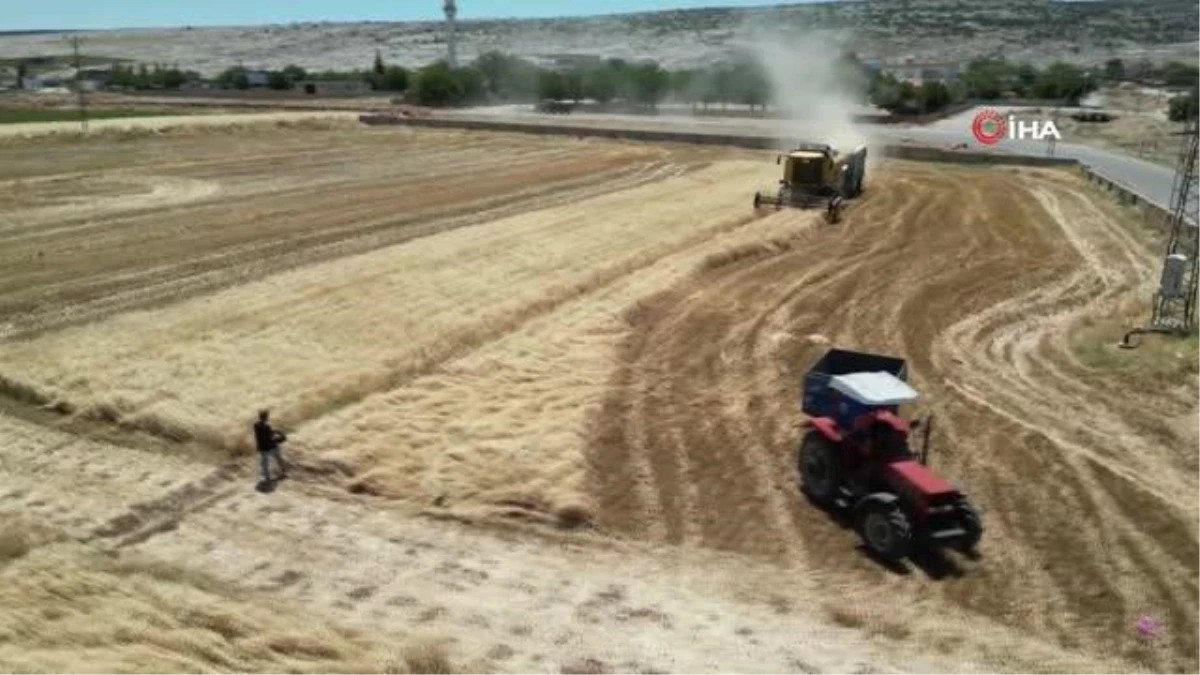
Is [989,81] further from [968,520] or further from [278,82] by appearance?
[968,520]

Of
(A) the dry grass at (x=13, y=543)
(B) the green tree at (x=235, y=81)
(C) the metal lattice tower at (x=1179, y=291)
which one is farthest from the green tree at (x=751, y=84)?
(A) the dry grass at (x=13, y=543)

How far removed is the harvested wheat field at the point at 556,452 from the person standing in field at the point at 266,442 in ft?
0.84

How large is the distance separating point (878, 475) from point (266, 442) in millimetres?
7936

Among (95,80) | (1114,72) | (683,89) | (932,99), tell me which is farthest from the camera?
(95,80)

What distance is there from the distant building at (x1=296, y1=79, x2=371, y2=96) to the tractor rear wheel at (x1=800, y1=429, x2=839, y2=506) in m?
113

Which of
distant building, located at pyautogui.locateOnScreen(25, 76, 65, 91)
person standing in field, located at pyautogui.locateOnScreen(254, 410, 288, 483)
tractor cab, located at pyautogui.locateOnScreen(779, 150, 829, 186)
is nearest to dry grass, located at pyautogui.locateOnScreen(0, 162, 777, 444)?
person standing in field, located at pyautogui.locateOnScreen(254, 410, 288, 483)

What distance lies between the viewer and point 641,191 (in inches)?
1578

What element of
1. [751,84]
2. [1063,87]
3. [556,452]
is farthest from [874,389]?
[1063,87]

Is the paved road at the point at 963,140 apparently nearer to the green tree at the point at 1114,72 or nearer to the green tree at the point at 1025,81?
the green tree at the point at 1025,81

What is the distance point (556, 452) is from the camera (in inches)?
556

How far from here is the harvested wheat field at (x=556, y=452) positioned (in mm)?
9922

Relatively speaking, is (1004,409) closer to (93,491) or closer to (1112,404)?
(1112,404)

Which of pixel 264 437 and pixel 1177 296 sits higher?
pixel 1177 296

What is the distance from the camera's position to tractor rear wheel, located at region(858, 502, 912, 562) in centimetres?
1112
